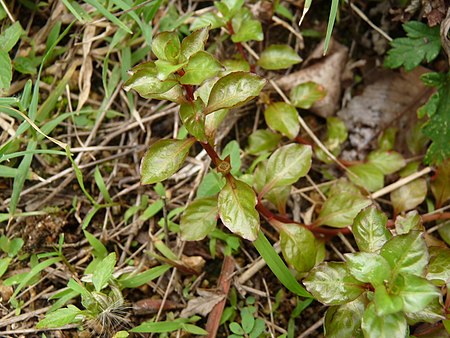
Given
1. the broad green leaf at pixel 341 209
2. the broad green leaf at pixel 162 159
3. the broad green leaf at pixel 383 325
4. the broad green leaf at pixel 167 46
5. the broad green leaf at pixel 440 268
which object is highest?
the broad green leaf at pixel 167 46

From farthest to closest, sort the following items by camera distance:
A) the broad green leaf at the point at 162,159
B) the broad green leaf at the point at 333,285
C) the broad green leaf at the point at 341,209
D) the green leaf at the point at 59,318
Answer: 1. the broad green leaf at the point at 341,209
2. the green leaf at the point at 59,318
3. the broad green leaf at the point at 162,159
4. the broad green leaf at the point at 333,285

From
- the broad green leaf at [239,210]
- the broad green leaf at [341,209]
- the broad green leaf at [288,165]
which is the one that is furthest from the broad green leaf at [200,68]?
the broad green leaf at [341,209]

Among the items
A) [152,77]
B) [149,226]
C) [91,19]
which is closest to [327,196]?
[149,226]

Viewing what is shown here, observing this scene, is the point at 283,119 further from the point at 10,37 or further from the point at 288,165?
the point at 10,37

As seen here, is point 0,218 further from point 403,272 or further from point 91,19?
point 403,272

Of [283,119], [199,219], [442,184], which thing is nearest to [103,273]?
[199,219]

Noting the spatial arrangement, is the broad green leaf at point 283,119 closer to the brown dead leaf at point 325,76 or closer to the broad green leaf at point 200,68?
the brown dead leaf at point 325,76
